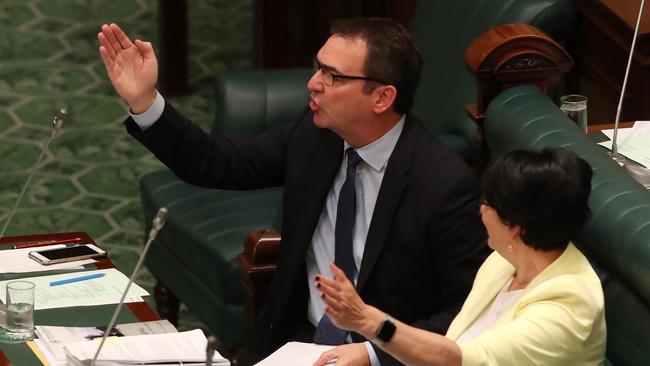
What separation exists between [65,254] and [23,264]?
88mm

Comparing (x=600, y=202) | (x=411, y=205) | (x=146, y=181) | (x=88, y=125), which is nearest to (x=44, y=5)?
(x=88, y=125)

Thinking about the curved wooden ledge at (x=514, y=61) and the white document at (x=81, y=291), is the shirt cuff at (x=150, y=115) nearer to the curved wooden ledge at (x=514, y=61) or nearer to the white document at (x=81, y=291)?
the white document at (x=81, y=291)

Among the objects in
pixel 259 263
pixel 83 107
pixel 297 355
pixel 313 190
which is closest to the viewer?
pixel 297 355

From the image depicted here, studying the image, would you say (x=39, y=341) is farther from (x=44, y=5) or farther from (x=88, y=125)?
(x=44, y=5)

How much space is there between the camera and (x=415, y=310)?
2.79 meters

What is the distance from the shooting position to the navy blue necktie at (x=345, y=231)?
279 cm

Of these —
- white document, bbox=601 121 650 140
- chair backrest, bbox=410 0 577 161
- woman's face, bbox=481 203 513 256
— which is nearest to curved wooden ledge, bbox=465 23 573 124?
white document, bbox=601 121 650 140

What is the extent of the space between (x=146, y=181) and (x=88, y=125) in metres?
1.68

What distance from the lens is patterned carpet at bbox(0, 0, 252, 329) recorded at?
4.68 metres

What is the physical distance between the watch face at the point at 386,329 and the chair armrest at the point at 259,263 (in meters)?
0.94

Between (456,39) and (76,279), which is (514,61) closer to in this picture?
(456,39)

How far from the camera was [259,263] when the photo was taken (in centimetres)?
301

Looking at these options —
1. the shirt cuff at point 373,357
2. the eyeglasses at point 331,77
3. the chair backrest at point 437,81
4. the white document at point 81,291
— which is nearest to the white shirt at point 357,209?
the eyeglasses at point 331,77

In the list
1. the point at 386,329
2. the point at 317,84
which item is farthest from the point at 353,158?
the point at 386,329
